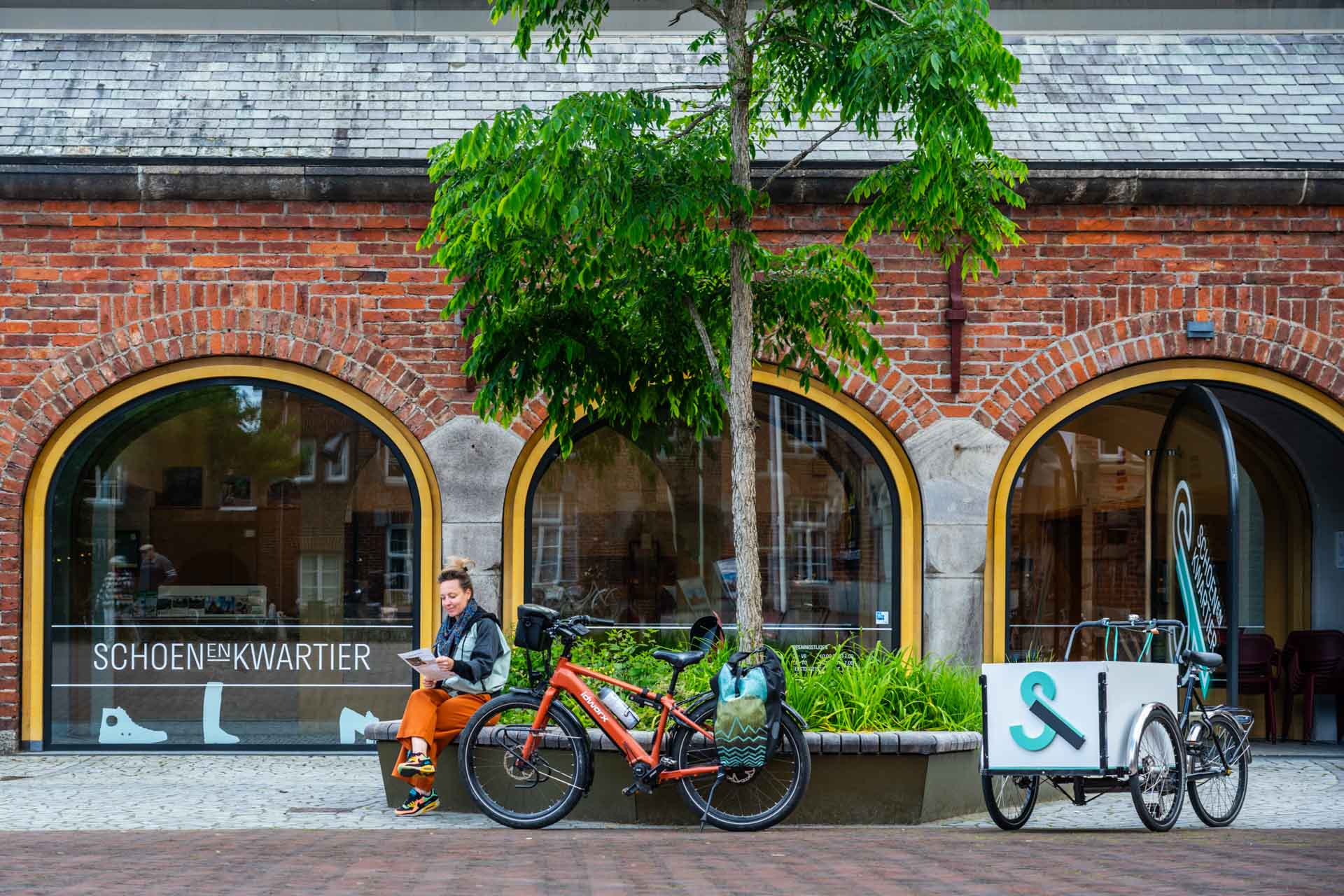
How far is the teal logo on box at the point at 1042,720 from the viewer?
6.81 meters

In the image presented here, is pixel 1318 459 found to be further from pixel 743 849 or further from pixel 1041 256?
pixel 743 849

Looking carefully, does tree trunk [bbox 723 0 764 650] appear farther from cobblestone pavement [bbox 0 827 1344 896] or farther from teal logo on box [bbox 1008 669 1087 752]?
teal logo on box [bbox 1008 669 1087 752]

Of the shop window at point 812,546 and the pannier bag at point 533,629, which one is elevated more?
the shop window at point 812,546

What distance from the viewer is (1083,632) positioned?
34.6 feet

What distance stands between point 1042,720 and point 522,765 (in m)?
2.49

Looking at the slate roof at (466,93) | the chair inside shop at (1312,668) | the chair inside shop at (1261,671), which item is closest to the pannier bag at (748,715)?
the slate roof at (466,93)

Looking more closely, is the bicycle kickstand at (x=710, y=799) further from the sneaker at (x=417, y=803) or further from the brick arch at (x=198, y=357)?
the brick arch at (x=198, y=357)

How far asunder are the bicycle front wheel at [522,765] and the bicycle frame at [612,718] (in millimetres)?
42

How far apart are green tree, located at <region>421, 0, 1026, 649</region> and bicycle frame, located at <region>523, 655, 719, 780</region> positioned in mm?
784

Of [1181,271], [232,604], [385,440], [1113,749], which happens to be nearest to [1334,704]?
[1181,271]

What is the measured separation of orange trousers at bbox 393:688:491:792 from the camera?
23.9ft

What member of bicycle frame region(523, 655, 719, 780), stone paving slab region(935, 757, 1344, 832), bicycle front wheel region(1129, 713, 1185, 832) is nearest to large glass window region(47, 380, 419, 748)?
bicycle frame region(523, 655, 719, 780)

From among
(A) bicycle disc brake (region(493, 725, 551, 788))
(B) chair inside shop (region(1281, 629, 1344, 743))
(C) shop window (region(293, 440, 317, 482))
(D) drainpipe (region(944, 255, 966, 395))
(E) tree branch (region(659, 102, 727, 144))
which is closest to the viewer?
(A) bicycle disc brake (region(493, 725, 551, 788))

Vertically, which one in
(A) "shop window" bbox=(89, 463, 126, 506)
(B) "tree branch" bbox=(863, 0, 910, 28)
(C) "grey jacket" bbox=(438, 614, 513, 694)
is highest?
(B) "tree branch" bbox=(863, 0, 910, 28)
